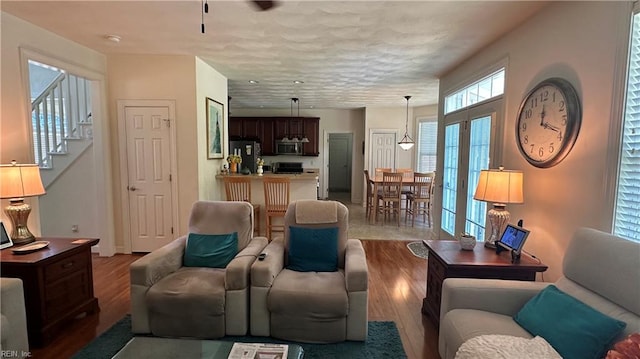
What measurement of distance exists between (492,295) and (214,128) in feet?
13.3

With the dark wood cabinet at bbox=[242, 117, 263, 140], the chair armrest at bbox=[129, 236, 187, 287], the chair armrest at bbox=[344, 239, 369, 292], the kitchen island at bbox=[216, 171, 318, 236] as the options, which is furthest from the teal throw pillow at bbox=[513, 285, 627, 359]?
the dark wood cabinet at bbox=[242, 117, 263, 140]

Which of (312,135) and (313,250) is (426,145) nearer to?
(312,135)

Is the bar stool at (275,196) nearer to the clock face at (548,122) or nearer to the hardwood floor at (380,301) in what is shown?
the hardwood floor at (380,301)

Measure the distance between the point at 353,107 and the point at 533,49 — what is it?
5.67m

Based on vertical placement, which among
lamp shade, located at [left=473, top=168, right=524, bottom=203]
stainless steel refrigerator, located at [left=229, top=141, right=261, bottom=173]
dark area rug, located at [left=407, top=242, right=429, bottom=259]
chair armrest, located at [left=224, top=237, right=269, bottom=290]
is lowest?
dark area rug, located at [left=407, top=242, right=429, bottom=259]

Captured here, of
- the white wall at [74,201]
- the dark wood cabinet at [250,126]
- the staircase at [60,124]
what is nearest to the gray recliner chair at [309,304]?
the white wall at [74,201]

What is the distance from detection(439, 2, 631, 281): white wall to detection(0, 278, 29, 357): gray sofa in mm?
3572

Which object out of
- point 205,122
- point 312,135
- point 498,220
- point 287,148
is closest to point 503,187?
point 498,220

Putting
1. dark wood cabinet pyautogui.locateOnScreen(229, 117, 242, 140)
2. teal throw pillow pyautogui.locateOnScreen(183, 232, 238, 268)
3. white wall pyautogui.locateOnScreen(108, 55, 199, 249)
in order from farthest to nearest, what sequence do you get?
dark wood cabinet pyautogui.locateOnScreen(229, 117, 242, 140), white wall pyautogui.locateOnScreen(108, 55, 199, 249), teal throw pillow pyautogui.locateOnScreen(183, 232, 238, 268)

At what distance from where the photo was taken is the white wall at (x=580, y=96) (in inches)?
76.4

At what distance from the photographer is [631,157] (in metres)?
1.81

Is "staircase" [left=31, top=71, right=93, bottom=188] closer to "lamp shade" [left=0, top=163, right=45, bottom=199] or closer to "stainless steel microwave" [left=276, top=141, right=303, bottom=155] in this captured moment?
"lamp shade" [left=0, top=163, right=45, bottom=199]

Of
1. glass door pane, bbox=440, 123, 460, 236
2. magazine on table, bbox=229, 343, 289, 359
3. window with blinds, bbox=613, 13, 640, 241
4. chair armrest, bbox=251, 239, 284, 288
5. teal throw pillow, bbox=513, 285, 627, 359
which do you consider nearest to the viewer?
teal throw pillow, bbox=513, 285, 627, 359

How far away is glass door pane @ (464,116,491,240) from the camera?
140 inches
